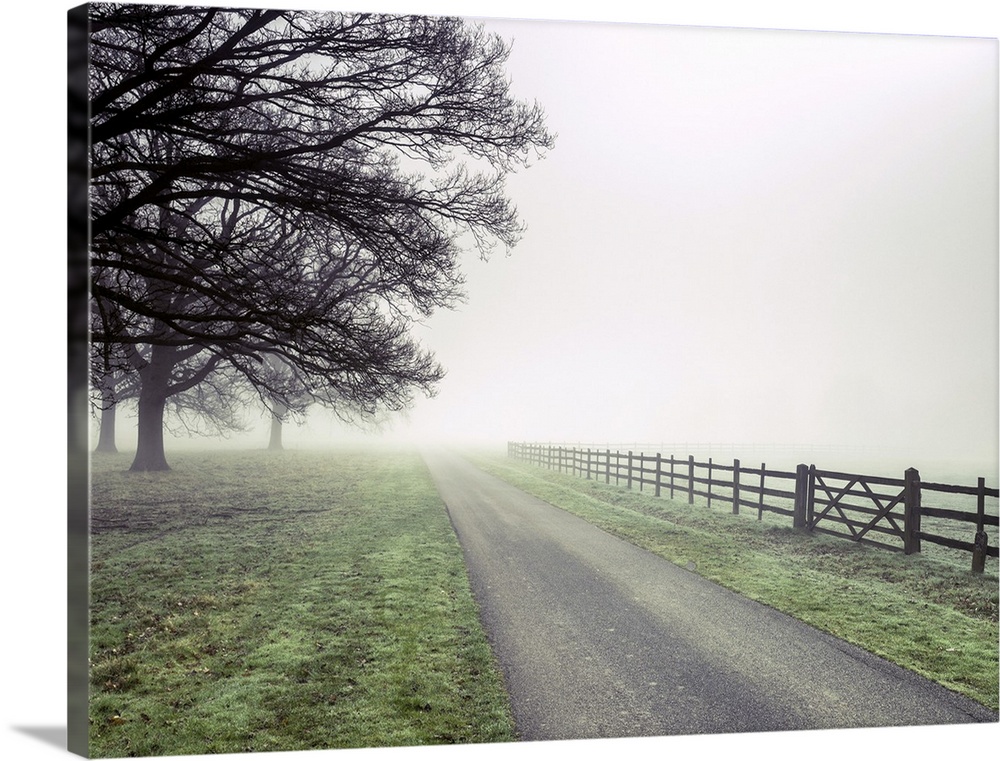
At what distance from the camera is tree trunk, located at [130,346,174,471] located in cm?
742

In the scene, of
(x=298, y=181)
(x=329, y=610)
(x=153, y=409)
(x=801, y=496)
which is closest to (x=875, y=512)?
(x=801, y=496)

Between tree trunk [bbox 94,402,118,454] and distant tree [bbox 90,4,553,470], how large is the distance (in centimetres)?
41

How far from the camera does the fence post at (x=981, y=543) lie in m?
8.22

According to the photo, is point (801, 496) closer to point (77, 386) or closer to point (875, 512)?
point (875, 512)

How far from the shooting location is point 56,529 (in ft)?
20.4

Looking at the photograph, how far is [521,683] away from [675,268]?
16.3 ft

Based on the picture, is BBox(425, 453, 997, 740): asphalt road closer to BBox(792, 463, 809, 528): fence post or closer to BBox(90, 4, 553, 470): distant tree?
BBox(90, 4, 553, 470): distant tree

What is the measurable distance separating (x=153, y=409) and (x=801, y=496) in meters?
9.42

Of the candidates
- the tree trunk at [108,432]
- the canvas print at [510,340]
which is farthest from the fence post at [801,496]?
the tree trunk at [108,432]

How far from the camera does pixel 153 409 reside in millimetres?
7949

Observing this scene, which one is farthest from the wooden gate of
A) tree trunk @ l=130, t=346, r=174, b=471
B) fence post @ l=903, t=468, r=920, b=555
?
tree trunk @ l=130, t=346, r=174, b=471

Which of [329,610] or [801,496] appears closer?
[329,610]

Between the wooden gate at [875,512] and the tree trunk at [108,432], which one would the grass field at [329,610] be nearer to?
the tree trunk at [108,432]

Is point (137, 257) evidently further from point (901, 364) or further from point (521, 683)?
point (901, 364)
